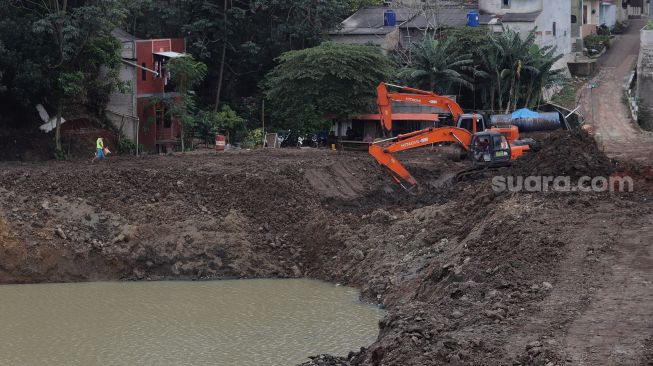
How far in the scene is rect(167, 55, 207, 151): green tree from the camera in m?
36.0

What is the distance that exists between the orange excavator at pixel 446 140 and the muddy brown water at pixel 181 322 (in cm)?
605

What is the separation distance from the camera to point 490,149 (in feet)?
96.9

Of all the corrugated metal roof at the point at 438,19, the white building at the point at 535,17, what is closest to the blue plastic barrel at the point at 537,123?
the corrugated metal roof at the point at 438,19

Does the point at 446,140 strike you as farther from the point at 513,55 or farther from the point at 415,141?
the point at 513,55

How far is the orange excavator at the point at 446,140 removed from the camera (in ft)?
97.1

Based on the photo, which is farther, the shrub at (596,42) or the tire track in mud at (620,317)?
the shrub at (596,42)

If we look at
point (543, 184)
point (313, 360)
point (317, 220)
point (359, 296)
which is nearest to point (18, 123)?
point (317, 220)

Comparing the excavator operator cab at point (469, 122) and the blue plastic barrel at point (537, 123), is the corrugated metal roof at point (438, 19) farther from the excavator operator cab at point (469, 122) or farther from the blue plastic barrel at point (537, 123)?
the excavator operator cab at point (469, 122)

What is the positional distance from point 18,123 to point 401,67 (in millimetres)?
15737

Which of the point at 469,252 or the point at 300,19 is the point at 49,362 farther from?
the point at 300,19

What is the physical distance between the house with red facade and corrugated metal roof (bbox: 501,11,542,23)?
1497cm

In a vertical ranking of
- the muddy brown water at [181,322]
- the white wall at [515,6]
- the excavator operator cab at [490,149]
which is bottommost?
the muddy brown water at [181,322]

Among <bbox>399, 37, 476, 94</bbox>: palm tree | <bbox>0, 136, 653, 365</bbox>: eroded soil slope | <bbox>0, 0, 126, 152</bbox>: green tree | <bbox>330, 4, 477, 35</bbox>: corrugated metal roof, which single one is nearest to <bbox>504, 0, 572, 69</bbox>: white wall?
<bbox>330, 4, 477, 35</bbox>: corrugated metal roof

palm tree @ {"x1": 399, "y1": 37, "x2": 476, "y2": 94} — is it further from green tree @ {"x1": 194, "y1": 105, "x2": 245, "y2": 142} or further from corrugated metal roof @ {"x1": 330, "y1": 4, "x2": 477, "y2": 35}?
green tree @ {"x1": 194, "y1": 105, "x2": 245, "y2": 142}
